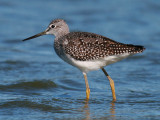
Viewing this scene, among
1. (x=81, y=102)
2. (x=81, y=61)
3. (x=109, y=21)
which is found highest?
(x=109, y=21)

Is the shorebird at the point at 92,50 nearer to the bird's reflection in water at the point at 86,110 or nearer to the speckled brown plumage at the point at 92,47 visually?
the speckled brown plumage at the point at 92,47

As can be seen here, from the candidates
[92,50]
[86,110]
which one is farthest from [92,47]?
[86,110]

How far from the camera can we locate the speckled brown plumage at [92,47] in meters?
9.88

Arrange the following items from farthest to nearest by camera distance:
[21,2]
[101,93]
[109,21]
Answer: [21,2] < [109,21] < [101,93]

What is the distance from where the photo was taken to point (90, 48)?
32.9ft

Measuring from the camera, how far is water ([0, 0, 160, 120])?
9.52m

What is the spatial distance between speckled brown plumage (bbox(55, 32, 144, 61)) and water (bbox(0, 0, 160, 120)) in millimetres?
1244

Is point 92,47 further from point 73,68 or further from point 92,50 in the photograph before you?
point 73,68

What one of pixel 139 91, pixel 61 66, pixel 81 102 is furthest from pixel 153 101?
pixel 61 66

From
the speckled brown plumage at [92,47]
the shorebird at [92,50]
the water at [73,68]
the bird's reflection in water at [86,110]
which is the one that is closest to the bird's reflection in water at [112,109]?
the water at [73,68]

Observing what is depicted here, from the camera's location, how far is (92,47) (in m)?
10.0

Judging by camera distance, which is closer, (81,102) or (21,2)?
(81,102)

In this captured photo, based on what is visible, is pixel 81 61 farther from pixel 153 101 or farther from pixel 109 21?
pixel 109 21

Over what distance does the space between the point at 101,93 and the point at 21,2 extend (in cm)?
1320
